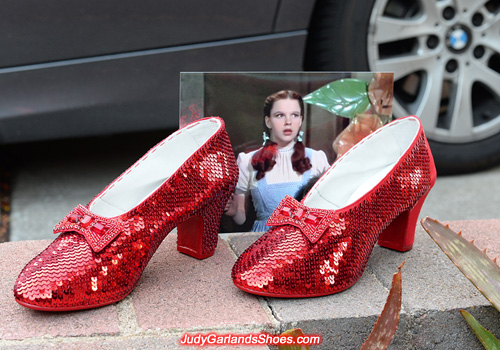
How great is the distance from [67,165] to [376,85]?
1.33 metres

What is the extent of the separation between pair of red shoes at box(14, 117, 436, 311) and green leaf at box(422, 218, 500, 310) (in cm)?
16

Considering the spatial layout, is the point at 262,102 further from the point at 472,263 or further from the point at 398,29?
the point at 398,29

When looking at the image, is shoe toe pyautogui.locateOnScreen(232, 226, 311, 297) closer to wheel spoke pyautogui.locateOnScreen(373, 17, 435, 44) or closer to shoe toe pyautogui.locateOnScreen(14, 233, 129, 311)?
shoe toe pyautogui.locateOnScreen(14, 233, 129, 311)

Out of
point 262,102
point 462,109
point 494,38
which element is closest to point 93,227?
point 262,102

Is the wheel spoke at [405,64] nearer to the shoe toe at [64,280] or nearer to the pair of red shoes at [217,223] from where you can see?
the pair of red shoes at [217,223]

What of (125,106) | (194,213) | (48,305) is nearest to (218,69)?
(125,106)

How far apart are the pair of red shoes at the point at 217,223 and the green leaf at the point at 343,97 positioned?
158 mm

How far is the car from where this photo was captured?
163cm

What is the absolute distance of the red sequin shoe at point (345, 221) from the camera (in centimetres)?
98

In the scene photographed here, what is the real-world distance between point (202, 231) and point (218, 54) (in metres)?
0.75

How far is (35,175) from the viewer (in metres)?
2.17

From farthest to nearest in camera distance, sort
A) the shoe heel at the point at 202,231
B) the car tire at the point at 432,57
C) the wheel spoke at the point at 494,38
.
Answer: the wheel spoke at the point at 494,38, the car tire at the point at 432,57, the shoe heel at the point at 202,231

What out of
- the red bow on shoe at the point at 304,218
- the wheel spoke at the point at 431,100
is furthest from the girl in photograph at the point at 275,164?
the wheel spoke at the point at 431,100

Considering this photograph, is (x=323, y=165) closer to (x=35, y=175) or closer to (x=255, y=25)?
(x=255, y=25)
